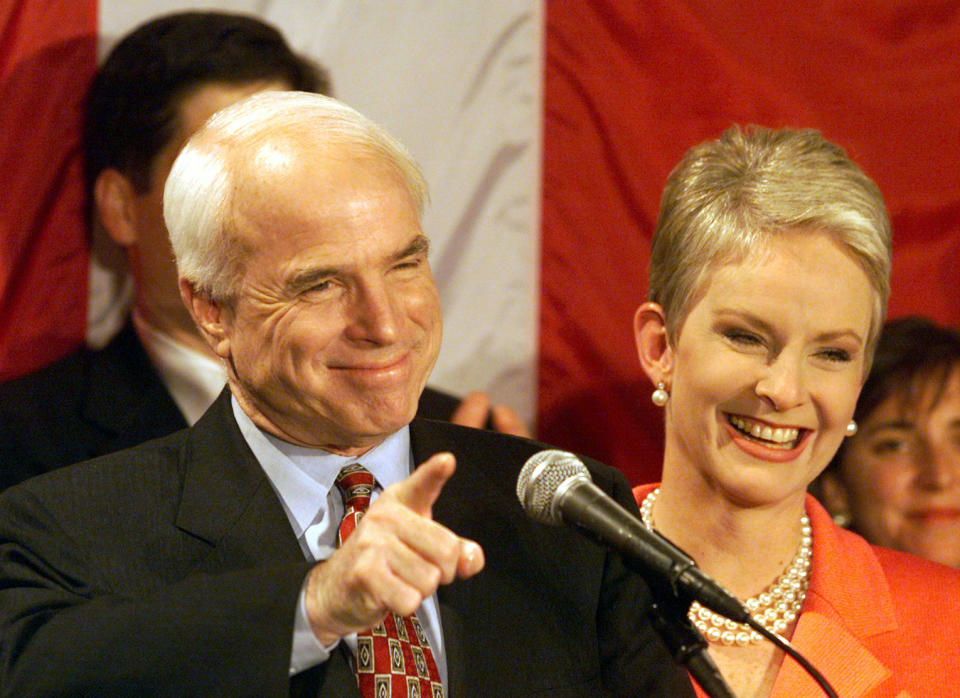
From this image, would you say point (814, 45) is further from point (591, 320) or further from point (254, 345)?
point (254, 345)

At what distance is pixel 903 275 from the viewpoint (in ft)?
11.1

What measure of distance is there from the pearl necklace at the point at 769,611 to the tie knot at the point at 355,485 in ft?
1.80

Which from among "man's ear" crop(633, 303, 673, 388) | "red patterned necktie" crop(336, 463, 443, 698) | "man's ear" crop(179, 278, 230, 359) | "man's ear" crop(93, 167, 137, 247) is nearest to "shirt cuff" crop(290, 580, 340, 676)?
"red patterned necktie" crop(336, 463, 443, 698)

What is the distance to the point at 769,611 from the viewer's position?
2166 mm

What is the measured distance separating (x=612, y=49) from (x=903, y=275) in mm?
887

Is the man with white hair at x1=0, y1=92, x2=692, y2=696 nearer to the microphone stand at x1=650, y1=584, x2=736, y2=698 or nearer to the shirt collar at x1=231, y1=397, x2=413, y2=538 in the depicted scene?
the shirt collar at x1=231, y1=397, x2=413, y2=538

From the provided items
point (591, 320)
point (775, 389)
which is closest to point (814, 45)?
point (591, 320)

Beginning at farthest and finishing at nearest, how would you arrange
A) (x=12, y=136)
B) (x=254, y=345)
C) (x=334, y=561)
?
Answer: (x=12, y=136) → (x=254, y=345) → (x=334, y=561)

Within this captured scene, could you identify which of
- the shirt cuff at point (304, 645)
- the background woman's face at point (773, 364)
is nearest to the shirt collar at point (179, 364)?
the background woman's face at point (773, 364)

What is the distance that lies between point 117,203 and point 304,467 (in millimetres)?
1348

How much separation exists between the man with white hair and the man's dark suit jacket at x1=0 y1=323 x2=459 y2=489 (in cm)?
102

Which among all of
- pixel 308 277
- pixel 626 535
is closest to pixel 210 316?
pixel 308 277

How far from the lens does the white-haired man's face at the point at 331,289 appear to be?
1696mm

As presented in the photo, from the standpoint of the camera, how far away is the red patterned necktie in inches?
64.1
